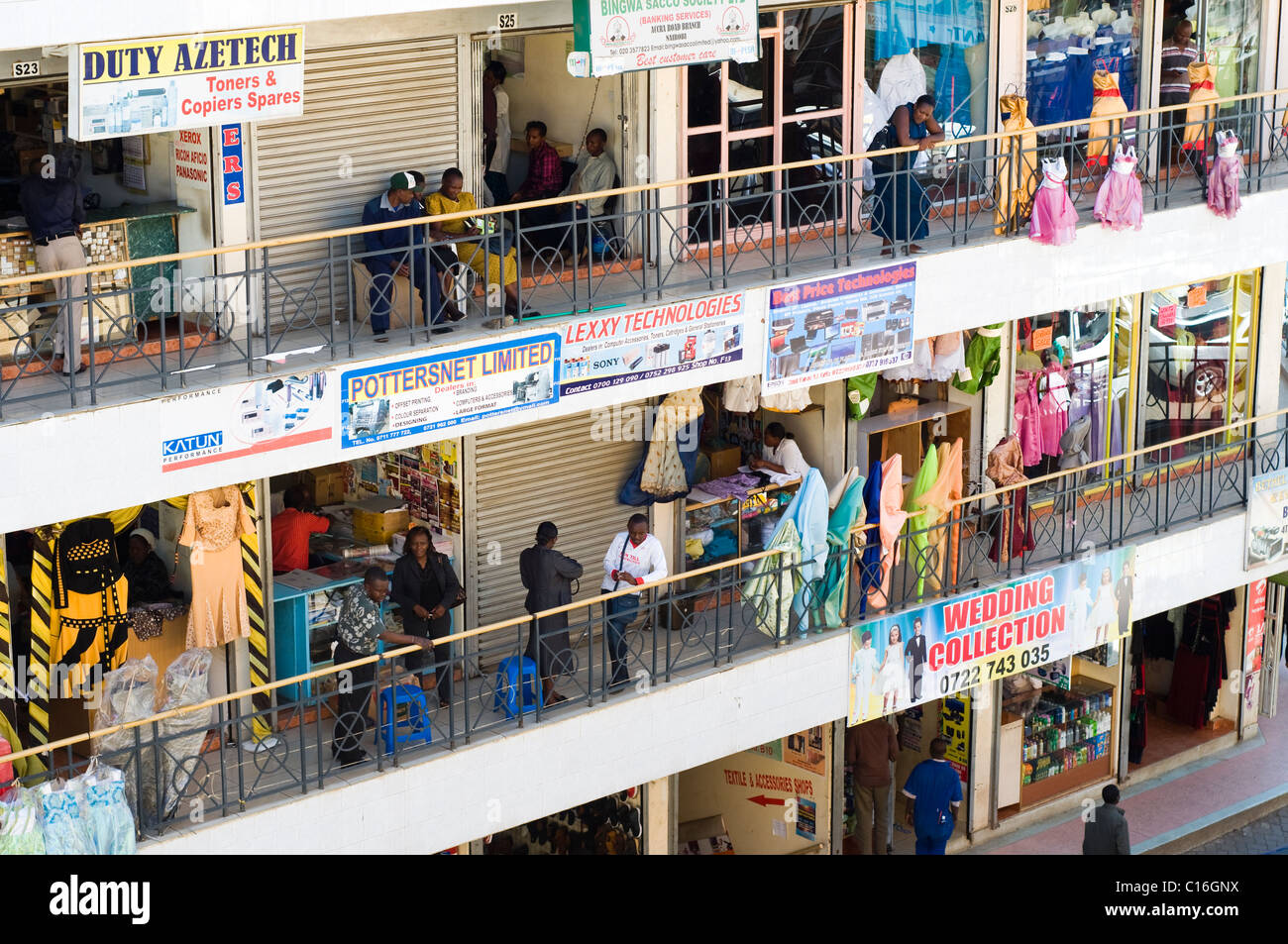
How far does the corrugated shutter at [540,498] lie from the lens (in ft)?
57.3

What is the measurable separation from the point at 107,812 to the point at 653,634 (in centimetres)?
480

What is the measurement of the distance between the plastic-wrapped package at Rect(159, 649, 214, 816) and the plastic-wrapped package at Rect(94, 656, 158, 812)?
0.11 m

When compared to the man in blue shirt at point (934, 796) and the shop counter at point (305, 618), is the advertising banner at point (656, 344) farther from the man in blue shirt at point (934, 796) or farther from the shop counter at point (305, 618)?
the man in blue shirt at point (934, 796)

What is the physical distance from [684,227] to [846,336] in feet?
5.49

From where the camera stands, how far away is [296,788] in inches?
582

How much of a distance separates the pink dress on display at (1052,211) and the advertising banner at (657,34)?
3.36 metres

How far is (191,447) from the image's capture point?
1390 cm

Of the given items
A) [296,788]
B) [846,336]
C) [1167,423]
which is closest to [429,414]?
[296,788]

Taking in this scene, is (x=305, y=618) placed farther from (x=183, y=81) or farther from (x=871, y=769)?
(x=871, y=769)

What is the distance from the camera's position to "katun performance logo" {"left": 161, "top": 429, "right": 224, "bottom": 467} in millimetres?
13797

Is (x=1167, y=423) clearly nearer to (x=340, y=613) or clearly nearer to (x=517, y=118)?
(x=517, y=118)

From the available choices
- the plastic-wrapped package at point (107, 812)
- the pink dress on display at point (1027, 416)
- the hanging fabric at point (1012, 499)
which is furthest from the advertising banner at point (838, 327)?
the plastic-wrapped package at point (107, 812)

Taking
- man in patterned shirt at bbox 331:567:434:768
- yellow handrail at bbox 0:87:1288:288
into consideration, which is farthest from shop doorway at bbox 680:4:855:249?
man in patterned shirt at bbox 331:567:434:768

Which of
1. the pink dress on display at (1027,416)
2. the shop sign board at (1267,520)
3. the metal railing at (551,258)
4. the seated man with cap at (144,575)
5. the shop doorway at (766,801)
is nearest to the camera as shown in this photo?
the metal railing at (551,258)
